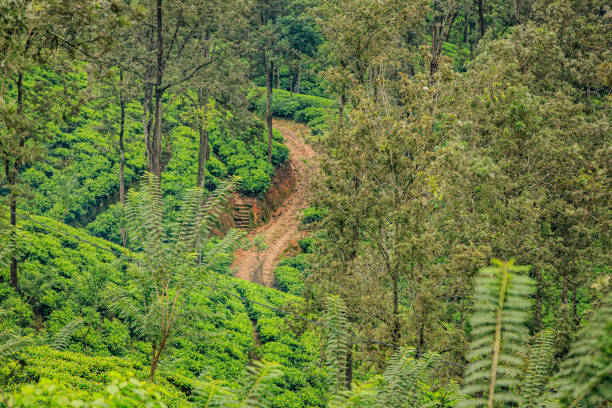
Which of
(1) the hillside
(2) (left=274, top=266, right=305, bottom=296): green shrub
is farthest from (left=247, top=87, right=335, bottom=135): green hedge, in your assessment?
(1) the hillside

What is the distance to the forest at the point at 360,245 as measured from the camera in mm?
5062

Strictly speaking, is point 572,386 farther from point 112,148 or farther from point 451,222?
point 112,148

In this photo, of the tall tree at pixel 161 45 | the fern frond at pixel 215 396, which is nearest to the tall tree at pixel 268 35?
the tall tree at pixel 161 45

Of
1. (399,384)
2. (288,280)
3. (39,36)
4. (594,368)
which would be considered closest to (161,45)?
(39,36)

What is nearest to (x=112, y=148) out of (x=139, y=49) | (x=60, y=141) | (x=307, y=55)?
(x=60, y=141)

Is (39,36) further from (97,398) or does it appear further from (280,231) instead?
(280,231)

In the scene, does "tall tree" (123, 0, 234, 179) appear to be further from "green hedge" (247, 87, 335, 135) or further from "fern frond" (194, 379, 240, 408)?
"green hedge" (247, 87, 335, 135)

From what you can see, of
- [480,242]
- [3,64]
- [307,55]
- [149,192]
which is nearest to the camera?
[3,64]

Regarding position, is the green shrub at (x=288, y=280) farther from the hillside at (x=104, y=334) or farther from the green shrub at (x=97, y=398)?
the green shrub at (x=97, y=398)

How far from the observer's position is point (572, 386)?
83.7 inches

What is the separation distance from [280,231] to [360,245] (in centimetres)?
1527

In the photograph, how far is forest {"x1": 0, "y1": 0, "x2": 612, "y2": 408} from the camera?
16.6 ft

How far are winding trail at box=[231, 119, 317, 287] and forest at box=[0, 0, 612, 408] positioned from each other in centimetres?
361

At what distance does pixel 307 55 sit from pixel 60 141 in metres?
17.7
